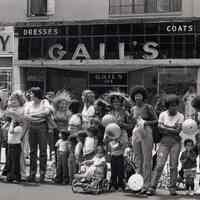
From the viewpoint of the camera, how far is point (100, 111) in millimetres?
10844

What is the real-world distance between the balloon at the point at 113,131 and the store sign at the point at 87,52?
9.59m

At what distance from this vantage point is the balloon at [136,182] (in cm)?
942

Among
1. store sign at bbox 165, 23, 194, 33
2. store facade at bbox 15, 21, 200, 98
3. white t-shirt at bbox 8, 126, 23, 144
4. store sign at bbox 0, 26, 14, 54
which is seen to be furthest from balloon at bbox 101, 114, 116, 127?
store sign at bbox 0, 26, 14, 54

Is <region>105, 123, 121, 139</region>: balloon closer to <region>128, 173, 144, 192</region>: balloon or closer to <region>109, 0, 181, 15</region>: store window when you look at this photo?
<region>128, 173, 144, 192</region>: balloon

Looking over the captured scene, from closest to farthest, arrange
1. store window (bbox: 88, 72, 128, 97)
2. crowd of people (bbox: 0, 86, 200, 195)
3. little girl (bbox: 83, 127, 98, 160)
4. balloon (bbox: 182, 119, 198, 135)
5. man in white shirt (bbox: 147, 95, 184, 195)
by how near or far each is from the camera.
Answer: balloon (bbox: 182, 119, 198, 135) < man in white shirt (bbox: 147, 95, 184, 195) < crowd of people (bbox: 0, 86, 200, 195) < little girl (bbox: 83, 127, 98, 160) < store window (bbox: 88, 72, 128, 97)

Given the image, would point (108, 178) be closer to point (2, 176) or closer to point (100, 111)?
point (100, 111)

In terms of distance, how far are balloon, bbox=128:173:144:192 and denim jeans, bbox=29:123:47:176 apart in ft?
6.55

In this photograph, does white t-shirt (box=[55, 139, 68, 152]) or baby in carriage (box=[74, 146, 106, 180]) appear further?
white t-shirt (box=[55, 139, 68, 152])

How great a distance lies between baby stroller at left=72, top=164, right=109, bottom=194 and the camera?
9.55m

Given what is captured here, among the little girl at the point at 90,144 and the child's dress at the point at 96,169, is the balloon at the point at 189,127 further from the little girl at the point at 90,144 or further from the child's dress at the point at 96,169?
the little girl at the point at 90,144

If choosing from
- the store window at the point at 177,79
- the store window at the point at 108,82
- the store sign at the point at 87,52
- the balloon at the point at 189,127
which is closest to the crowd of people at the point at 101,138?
the balloon at the point at 189,127

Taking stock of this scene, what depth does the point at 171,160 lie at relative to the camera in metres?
9.47

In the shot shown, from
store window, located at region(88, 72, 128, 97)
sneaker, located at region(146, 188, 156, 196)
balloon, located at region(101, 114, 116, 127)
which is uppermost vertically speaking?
store window, located at region(88, 72, 128, 97)

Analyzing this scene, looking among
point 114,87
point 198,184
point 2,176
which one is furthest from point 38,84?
point 198,184
